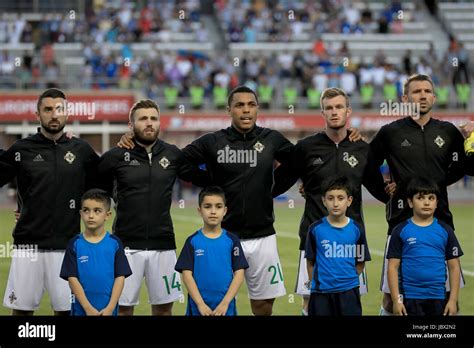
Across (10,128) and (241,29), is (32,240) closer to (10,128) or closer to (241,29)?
(10,128)

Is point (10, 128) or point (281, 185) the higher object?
point (10, 128)

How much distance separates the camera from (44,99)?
876cm

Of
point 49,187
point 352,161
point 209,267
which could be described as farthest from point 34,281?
point 352,161

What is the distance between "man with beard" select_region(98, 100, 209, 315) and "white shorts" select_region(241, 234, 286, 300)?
Answer: 0.64 meters

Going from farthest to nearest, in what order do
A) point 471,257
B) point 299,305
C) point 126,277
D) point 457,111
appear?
1. point 457,111
2. point 471,257
3. point 299,305
4. point 126,277

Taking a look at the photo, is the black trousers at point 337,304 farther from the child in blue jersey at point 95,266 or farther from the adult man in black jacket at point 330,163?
the child in blue jersey at point 95,266

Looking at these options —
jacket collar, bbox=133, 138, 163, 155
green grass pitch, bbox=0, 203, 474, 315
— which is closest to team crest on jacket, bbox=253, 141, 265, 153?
jacket collar, bbox=133, 138, 163, 155

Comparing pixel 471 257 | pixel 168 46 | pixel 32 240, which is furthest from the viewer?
pixel 168 46

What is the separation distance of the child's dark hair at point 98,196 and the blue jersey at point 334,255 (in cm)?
166

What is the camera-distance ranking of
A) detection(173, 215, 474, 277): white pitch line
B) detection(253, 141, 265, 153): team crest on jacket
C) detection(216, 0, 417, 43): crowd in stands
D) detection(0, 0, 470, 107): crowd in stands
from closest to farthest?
detection(253, 141, 265, 153): team crest on jacket
detection(173, 215, 474, 277): white pitch line
detection(0, 0, 470, 107): crowd in stands
detection(216, 0, 417, 43): crowd in stands

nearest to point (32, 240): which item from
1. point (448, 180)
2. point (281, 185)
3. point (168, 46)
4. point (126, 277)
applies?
point (126, 277)

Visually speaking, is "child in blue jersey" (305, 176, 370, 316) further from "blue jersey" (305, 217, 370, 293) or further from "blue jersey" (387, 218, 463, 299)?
"blue jersey" (387, 218, 463, 299)

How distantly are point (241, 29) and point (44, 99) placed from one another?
3075 cm

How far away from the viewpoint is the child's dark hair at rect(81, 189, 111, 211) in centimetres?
812
